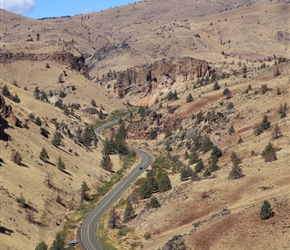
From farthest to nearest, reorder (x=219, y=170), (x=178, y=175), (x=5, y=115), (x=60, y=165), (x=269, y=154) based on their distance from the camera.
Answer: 1. (x=178, y=175)
2. (x=5, y=115)
3. (x=60, y=165)
4. (x=219, y=170)
5. (x=269, y=154)

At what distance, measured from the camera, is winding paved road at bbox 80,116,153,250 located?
62734 millimetres

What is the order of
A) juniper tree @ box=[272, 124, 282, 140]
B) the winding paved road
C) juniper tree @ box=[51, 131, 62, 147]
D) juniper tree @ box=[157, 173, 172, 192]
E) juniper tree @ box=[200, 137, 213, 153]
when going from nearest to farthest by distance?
the winding paved road → juniper tree @ box=[157, 173, 172, 192] → juniper tree @ box=[272, 124, 282, 140] → juniper tree @ box=[51, 131, 62, 147] → juniper tree @ box=[200, 137, 213, 153]

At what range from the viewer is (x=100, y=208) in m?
78.0

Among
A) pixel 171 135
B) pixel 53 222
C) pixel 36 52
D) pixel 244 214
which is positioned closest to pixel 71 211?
pixel 53 222

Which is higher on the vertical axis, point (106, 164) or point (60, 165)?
point (60, 165)

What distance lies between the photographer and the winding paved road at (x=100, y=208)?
62.7 m

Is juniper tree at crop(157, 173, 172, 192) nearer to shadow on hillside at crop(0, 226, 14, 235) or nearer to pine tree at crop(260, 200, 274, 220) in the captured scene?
shadow on hillside at crop(0, 226, 14, 235)

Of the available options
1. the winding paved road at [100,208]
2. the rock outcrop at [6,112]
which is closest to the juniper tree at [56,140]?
the rock outcrop at [6,112]

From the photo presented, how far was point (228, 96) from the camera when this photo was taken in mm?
128750

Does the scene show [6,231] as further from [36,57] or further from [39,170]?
[36,57]

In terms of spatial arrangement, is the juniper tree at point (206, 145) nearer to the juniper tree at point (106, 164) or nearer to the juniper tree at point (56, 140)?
the juniper tree at point (106, 164)

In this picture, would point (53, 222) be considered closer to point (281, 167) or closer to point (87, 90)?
point (281, 167)

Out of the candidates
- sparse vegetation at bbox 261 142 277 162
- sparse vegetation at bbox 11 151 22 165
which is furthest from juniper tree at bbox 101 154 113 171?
sparse vegetation at bbox 261 142 277 162

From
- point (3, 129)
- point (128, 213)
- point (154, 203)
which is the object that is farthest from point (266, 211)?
point (3, 129)
